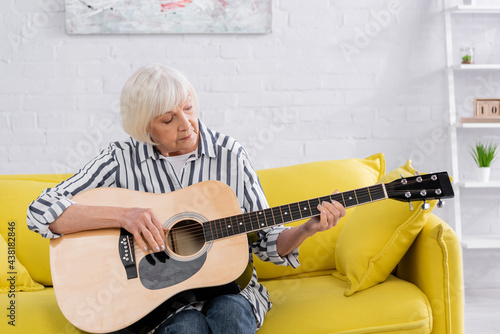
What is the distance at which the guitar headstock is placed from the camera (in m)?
1.49

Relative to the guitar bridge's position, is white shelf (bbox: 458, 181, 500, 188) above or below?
below

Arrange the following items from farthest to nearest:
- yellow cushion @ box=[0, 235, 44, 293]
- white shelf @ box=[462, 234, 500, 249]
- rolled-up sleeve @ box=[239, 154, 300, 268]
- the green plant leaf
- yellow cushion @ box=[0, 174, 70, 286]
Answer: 1. the green plant leaf
2. white shelf @ box=[462, 234, 500, 249]
3. yellow cushion @ box=[0, 174, 70, 286]
4. yellow cushion @ box=[0, 235, 44, 293]
5. rolled-up sleeve @ box=[239, 154, 300, 268]

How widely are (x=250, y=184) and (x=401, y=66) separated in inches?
62.8

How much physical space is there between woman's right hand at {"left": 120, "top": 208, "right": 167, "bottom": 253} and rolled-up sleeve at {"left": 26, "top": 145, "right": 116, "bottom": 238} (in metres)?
0.22

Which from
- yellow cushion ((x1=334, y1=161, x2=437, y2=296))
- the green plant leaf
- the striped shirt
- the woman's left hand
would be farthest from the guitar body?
the green plant leaf

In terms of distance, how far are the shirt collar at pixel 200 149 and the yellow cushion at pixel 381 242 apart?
1.87 feet

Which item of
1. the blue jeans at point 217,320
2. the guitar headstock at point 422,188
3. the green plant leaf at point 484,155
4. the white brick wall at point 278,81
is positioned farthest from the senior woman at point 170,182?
the green plant leaf at point 484,155

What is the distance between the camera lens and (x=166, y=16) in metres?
2.86

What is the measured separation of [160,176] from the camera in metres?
1.73

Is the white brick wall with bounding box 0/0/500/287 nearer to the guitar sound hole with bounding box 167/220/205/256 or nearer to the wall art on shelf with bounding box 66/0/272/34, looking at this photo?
the wall art on shelf with bounding box 66/0/272/34

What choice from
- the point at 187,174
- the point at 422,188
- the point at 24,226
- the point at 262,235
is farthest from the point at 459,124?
the point at 24,226

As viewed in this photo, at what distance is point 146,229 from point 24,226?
838 mm

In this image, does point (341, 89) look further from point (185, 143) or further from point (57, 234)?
point (57, 234)

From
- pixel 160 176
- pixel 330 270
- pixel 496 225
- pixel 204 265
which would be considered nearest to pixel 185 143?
pixel 160 176
